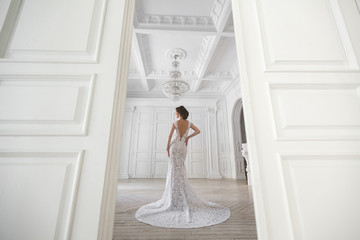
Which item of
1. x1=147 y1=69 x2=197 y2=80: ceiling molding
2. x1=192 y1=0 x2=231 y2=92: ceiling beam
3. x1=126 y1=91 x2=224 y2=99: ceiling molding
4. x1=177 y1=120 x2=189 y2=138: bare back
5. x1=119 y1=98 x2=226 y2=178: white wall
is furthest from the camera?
x1=126 y1=91 x2=224 y2=99: ceiling molding

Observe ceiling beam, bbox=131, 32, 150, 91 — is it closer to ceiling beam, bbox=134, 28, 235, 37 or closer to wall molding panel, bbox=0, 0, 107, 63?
ceiling beam, bbox=134, 28, 235, 37

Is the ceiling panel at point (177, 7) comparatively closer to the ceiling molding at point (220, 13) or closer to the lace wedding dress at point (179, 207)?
the ceiling molding at point (220, 13)

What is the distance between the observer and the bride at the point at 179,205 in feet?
5.52

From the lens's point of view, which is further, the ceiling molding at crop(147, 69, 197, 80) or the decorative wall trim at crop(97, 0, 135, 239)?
the ceiling molding at crop(147, 69, 197, 80)

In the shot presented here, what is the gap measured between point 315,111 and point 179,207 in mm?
1875

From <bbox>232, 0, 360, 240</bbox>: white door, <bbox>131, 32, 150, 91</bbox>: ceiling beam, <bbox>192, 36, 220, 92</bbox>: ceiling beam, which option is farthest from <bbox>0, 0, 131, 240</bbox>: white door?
<bbox>192, 36, 220, 92</bbox>: ceiling beam

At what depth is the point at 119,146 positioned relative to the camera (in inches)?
Answer: 39.8

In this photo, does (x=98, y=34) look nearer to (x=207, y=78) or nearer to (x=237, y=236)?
(x=237, y=236)

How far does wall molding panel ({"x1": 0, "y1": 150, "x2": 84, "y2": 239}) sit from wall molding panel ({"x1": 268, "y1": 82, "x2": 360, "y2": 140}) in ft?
3.91

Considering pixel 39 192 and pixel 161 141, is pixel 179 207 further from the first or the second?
pixel 161 141

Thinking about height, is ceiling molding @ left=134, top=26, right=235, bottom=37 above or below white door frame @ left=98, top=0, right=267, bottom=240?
above

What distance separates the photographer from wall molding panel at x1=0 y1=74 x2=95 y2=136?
0.93 m

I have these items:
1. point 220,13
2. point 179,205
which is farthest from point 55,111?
point 220,13

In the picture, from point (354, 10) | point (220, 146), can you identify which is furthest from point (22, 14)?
point (220, 146)
